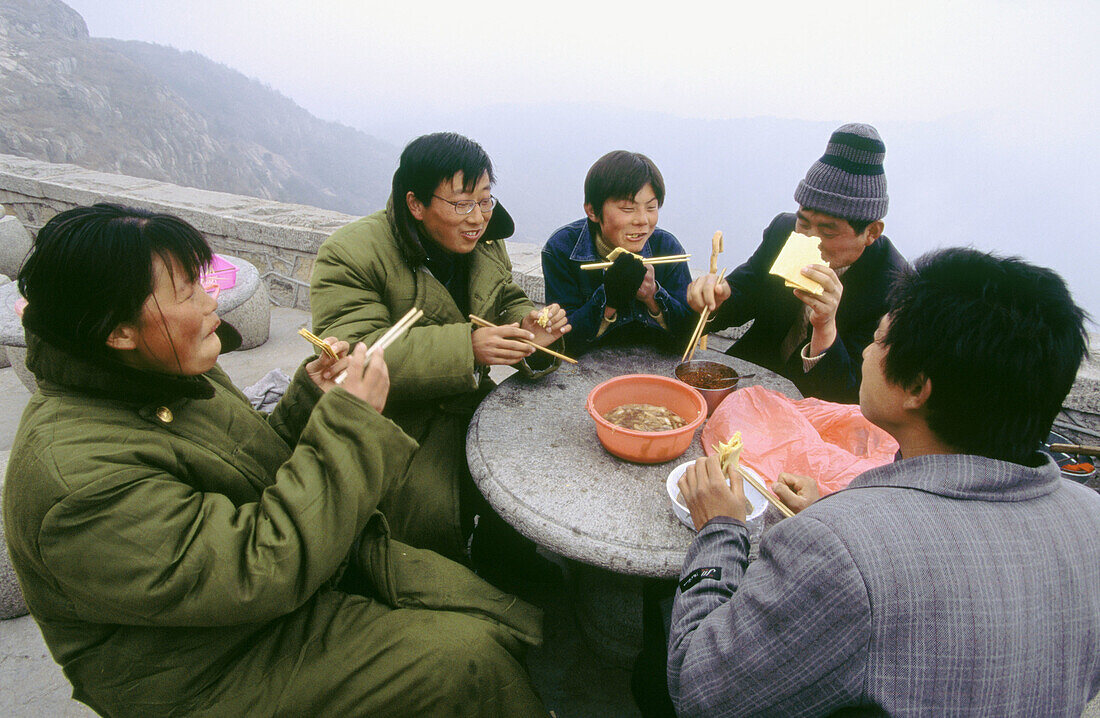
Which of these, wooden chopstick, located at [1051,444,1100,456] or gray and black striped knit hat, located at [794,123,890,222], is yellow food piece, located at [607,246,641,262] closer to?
gray and black striped knit hat, located at [794,123,890,222]

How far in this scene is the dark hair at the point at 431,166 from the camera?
244cm

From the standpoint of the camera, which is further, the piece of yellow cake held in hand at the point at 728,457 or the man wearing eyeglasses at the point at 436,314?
the man wearing eyeglasses at the point at 436,314

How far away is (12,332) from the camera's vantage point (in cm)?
360

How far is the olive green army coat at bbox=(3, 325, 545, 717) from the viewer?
4.05 feet

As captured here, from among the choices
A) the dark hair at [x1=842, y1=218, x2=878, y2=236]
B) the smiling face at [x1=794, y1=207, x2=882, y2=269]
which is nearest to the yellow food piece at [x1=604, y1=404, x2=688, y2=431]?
the smiling face at [x1=794, y1=207, x2=882, y2=269]

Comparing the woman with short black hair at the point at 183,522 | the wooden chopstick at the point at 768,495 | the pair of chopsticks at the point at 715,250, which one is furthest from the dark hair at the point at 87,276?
the pair of chopsticks at the point at 715,250

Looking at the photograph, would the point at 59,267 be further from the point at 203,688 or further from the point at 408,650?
the point at 408,650

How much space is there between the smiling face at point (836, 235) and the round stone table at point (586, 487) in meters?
0.77

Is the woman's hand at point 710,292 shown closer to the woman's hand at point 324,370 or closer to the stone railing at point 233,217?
the woman's hand at point 324,370

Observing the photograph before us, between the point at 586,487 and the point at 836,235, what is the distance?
1.97 meters

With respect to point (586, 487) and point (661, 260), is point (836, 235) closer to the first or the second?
point (661, 260)

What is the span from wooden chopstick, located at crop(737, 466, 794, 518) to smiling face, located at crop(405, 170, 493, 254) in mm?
1613

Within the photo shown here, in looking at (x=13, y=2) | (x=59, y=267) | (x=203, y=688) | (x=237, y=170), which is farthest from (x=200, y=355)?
(x=13, y=2)

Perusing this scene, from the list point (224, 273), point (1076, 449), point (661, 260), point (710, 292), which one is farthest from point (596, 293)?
point (224, 273)
